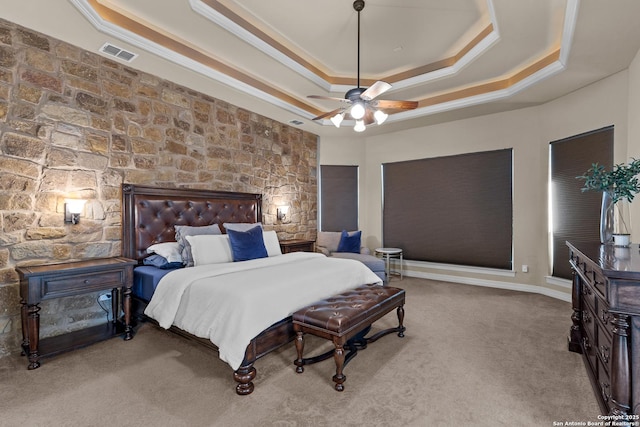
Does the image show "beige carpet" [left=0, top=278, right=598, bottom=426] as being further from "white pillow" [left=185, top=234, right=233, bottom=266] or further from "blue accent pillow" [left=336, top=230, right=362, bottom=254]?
"blue accent pillow" [left=336, top=230, right=362, bottom=254]

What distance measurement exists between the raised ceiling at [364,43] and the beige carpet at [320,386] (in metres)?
2.95

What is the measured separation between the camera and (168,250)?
343cm

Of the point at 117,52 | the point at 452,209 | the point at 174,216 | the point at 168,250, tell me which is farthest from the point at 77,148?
the point at 452,209

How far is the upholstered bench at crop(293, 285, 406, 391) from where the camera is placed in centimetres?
220

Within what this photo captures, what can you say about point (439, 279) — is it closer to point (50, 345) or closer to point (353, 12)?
point (353, 12)

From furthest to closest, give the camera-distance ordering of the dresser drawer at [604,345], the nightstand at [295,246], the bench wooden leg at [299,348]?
the nightstand at [295,246], the bench wooden leg at [299,348], the dresser drawer at [604,345]

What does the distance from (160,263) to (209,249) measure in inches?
21.1

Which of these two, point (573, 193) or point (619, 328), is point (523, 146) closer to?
point (573, 193)

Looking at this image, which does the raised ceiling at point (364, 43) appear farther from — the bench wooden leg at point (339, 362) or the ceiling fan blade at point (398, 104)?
the bench wooden leg at point (339, 362)

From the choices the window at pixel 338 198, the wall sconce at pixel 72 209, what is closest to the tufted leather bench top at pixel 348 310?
the wall sconce at pixel 72 209

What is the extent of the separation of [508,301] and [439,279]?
55.4 inches

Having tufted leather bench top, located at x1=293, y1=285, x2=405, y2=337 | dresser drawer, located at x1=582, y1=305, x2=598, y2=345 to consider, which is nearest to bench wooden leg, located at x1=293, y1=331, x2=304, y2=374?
tufted leather bench top, located at x1=293, y1=285, x2=405, y2=337

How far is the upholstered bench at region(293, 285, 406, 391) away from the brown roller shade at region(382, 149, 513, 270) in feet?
9.78

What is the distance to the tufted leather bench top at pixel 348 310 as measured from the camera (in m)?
2.25
